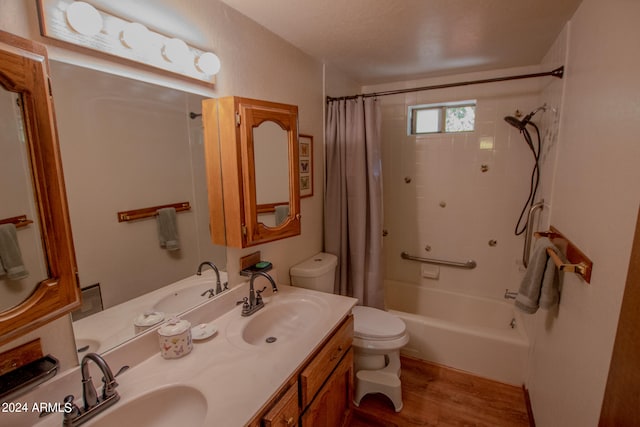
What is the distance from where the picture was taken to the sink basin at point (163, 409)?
903 millimetres

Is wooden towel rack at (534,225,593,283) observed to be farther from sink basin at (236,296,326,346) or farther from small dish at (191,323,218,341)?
small dish at (191,323,218,341)

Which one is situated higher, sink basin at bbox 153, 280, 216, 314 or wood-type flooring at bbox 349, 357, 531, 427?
sink basin at bbox 153, 280, 216, 314

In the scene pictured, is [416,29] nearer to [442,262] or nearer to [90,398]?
[442,262]

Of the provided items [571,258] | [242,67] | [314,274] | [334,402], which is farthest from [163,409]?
[571,258]

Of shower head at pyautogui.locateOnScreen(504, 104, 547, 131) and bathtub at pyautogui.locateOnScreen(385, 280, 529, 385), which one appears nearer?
bathtub at pyautogui.locateOnScreen(385, 280, 529, 385)

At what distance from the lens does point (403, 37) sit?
1.83 meters

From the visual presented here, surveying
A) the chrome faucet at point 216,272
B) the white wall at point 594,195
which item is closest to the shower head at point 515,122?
the white wall at point 594,195

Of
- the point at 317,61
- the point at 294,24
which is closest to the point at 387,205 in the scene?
the point at 317,61

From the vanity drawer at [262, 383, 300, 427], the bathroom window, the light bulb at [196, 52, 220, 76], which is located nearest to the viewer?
the vanity drawer at [262, 383, 300, 427]

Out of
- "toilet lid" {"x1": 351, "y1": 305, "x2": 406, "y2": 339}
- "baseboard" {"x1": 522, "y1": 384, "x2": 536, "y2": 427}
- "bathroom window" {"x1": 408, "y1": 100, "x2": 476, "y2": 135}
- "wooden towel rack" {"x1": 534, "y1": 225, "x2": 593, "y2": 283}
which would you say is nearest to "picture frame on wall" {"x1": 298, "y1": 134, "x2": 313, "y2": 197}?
"toilet lid" {"x1": 351, "y1": 305, "x2": 406, "y2": 339}

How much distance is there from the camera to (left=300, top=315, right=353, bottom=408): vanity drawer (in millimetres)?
1162

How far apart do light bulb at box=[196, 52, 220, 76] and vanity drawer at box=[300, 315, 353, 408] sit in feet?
4.37

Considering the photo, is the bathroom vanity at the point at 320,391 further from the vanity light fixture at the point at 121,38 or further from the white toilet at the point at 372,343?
the vanity light fixture at the point at 121,38

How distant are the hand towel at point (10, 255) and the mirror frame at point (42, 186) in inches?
3.1
